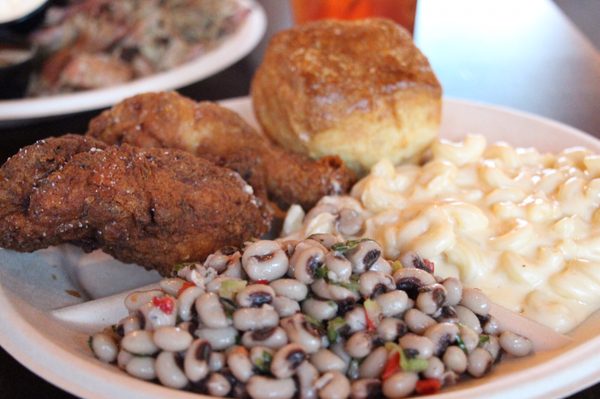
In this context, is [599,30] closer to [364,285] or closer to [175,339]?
[364,285]

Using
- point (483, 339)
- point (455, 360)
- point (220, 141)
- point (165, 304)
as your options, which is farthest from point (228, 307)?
point (220, 141)

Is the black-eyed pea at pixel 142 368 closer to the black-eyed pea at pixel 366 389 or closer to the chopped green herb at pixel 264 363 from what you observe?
the chopped green herb at pixel 264 363

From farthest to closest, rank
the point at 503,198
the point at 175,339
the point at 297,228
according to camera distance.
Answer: the point at 297,228, the point at 503,198, the point at 175,339

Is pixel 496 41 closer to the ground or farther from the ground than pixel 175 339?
closer to the ground

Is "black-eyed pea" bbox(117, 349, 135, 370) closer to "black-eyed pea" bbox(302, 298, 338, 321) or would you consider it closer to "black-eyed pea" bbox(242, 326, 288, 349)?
"black-eyed pea" bbox(242, 326, 288, 349)

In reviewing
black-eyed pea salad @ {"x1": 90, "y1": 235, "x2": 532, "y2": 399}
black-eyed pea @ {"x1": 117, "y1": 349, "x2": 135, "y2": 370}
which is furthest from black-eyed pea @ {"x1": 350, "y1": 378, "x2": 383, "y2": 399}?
black-eyed pea @ {"x1": 117, "y1": 349, "x2": 135, "y2": 370}

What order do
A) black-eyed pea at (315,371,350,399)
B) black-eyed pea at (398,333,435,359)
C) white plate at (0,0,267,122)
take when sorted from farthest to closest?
white plate at (0,0,267,122), black-eyed pea at (398,333,435,359), black-eyed pea at (315,371,350,399)

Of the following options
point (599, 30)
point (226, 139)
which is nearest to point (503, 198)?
point (226, 139)
